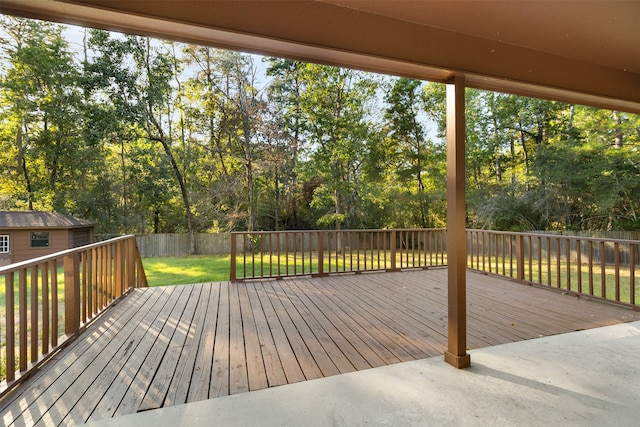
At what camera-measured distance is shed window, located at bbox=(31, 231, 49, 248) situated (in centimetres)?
989

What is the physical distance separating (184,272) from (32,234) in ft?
19.3

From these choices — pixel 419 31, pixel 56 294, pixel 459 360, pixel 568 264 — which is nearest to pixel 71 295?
pixel 56 294

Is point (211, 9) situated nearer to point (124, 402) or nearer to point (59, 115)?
point (124, 402)

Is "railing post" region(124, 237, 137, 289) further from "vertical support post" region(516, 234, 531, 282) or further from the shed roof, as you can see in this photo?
the shed roof

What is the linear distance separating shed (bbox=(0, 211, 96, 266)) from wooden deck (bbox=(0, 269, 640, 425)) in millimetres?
8364

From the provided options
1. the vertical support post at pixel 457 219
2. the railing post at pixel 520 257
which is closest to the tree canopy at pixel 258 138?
the railing post at pixel 520 257

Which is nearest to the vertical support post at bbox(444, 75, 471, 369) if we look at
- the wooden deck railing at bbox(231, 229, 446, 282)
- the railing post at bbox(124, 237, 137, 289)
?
the wooden deck railing at bbox(231, 229, 446, 282)

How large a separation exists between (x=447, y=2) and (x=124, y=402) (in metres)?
3.15

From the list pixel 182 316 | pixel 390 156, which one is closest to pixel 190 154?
pixel 390 156

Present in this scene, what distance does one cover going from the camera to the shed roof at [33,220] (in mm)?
9445

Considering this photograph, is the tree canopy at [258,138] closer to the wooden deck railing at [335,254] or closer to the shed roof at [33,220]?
the shed roof at [33,220]

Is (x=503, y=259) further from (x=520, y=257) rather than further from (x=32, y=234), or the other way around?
(x=32, y=234)

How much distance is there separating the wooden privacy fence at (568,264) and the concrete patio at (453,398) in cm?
173

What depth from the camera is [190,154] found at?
12.9 metres
